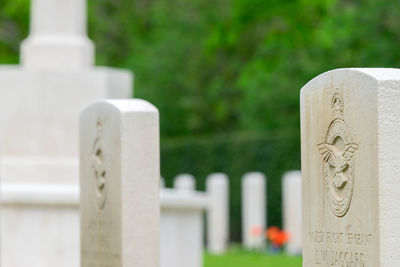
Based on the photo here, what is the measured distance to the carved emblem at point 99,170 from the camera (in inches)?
289

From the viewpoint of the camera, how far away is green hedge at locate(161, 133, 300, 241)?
22.4 m

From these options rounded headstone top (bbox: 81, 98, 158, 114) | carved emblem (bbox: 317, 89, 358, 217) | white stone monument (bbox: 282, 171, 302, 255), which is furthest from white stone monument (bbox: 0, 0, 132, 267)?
white stone monument (bbox: 282, 171, 302, 255)

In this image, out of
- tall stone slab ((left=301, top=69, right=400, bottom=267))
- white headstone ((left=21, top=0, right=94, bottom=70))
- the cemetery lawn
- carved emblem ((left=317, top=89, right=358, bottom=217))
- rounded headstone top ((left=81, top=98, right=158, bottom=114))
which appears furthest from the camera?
the cemetery lawn

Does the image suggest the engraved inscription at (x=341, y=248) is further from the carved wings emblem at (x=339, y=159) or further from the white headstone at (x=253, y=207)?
the white headstone at (x=253, y=207)

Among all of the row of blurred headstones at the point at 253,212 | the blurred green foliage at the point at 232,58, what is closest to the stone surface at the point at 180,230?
the blurred green foliage at the point at 232,58

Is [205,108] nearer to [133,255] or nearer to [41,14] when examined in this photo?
[41,14]

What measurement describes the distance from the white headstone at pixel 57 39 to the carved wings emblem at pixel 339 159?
236 inches

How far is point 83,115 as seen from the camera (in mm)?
7934

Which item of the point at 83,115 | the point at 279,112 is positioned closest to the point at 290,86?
the point at 279,112

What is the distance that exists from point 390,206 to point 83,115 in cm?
316

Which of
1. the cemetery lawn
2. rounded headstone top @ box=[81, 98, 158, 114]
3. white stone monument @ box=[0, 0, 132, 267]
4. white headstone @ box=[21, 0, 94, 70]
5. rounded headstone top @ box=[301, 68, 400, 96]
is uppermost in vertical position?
white headstone @ box=[21, 0, 94, 70]

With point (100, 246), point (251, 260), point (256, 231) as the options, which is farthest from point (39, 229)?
point (256, 231)

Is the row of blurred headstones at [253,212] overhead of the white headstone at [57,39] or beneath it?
beneath

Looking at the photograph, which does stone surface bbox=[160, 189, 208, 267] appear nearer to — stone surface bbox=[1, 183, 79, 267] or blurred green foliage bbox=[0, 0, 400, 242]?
stone surface bbox=[1, 183, 79, 267]
